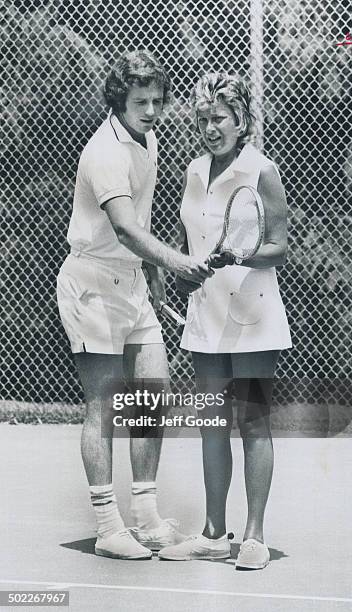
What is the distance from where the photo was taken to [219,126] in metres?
4.85

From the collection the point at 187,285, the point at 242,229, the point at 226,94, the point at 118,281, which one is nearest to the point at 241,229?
the point at 242,229

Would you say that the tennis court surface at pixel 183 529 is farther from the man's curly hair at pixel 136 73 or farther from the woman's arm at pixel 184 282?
the man's curly hair at pixel 136 73

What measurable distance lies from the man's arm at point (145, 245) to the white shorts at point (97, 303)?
9.3 inches

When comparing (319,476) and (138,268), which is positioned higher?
(138,268)

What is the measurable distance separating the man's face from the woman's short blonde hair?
0.20 metres

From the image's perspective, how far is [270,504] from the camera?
6.35 meters

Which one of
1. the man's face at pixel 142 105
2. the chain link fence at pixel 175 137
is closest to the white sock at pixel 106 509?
the man's face at pixel 142 105

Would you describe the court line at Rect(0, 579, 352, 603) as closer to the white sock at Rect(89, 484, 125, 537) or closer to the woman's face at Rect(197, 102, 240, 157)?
the white sock at Rect(89, 484, 125, 537)

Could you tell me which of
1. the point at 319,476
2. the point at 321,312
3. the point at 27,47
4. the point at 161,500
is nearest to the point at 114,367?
the point at 161,500

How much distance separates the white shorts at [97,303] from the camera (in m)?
5.15

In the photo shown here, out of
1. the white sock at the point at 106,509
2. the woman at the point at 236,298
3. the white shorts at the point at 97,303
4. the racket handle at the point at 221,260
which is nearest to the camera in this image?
the racket handle at the point at 221,260

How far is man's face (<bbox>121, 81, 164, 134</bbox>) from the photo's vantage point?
5.04m

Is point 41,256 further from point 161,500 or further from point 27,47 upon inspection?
point 161,500

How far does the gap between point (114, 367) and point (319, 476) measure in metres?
2.18
